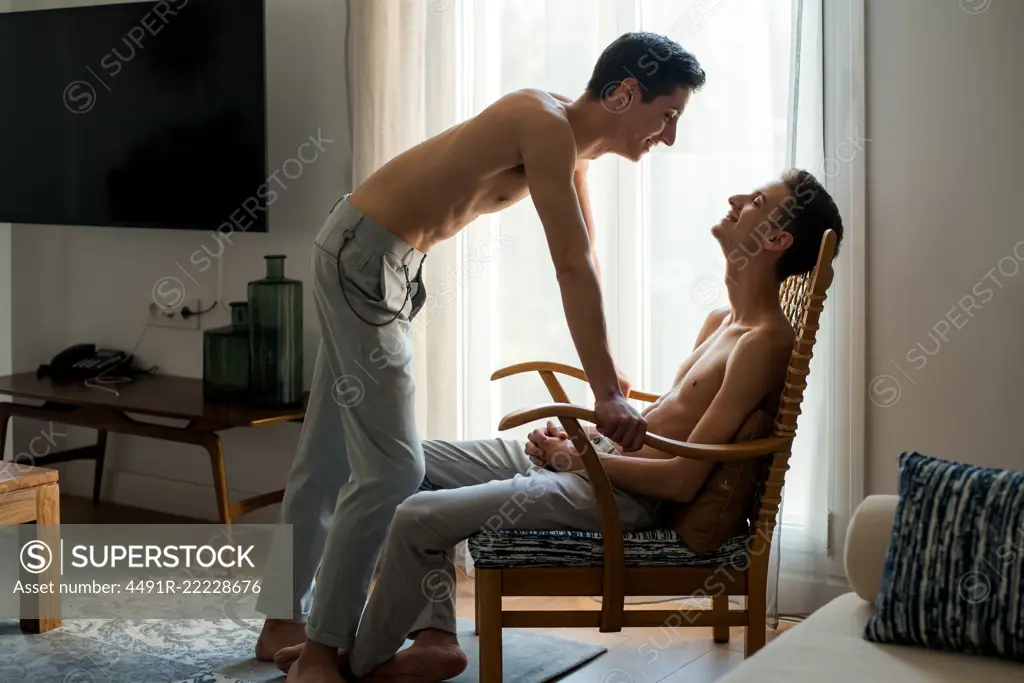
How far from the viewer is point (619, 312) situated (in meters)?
3.18

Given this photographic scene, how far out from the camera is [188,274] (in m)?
4.05

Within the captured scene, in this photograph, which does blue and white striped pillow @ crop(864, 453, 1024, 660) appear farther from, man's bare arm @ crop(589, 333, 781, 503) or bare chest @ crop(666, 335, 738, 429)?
bare chest @ crop(666, 335, 738, 429)

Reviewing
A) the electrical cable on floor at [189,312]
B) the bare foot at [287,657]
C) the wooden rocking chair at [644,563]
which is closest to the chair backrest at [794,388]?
the wooden rocking chair at [644,563]

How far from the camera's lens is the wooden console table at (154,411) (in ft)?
11.0

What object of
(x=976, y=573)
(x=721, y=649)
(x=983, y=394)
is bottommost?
(x=721, y=649)

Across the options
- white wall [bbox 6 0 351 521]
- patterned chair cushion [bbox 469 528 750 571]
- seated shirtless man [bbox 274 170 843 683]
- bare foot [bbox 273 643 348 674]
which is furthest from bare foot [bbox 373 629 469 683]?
white wall [bbox 6 0 351 521]

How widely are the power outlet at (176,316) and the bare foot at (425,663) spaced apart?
1.95 metres

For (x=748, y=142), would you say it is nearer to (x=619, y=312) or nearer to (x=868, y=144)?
(x=868, y=144)

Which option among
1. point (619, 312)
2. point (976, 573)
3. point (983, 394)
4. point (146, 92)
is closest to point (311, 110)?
point (146, 92)

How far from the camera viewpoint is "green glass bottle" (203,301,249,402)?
3.55 m

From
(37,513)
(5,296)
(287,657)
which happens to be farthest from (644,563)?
(5,296)

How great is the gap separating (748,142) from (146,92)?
6.69 feet

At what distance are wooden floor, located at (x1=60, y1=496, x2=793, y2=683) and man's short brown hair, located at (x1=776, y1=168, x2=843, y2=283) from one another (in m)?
0.98

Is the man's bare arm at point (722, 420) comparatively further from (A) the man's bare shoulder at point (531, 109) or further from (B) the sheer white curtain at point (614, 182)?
(B) the sheer white curtain at point (614, 182)
